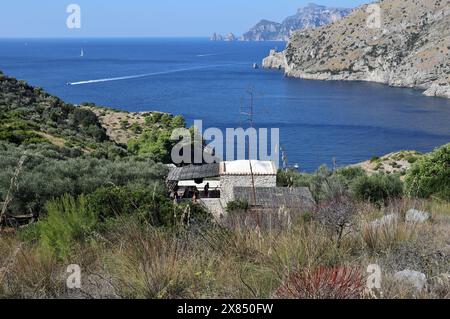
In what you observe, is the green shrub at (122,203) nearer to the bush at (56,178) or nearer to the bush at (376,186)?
the bush at (56,178)

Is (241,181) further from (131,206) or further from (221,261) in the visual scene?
(221,261)

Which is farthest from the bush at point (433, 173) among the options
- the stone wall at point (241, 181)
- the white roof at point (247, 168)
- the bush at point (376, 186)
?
the white roof at point (247, 168)

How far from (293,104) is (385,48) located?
42.5m

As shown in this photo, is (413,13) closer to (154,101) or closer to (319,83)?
(319,83)

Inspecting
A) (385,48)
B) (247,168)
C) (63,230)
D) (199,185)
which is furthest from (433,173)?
(385,48)

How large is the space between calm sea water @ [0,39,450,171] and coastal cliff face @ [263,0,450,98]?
202 inches

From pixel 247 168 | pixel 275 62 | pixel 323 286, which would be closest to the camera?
pixel 323 286

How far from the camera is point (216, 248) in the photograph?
3535 mm

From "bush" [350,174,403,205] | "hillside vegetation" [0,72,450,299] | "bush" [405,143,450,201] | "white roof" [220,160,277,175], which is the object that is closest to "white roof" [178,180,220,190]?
"white roof" [220,160,277,175]

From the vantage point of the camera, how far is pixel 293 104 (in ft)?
241

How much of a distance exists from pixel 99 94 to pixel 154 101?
10.5m

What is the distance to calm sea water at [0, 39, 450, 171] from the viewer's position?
52.4 meters

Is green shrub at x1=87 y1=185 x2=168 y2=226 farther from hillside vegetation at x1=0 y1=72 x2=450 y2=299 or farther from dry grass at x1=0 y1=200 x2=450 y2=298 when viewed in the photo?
dry grass at x1=0 y1=200 x2=450 y2=298

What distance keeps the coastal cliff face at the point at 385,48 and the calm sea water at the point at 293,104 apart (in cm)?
513
